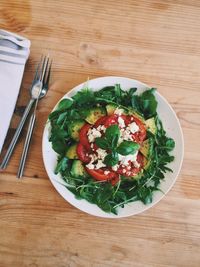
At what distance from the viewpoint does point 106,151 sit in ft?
3.16

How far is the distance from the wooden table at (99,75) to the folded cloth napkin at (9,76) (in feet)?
0.15

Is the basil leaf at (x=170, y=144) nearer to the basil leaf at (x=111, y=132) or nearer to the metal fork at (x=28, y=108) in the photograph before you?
the basil leaf at (x=111, y=132)

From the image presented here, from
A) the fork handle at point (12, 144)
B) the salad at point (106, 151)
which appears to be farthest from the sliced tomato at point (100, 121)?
the fork handle at point (12, 144)

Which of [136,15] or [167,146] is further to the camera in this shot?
[136,15]

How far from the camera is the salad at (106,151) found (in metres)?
0.98

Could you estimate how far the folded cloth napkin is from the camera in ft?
3.39

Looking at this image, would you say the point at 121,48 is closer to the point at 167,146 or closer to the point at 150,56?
the point at 150,56

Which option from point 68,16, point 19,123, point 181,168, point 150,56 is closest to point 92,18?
point 68,16

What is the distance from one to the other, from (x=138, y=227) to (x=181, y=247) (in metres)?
0.13

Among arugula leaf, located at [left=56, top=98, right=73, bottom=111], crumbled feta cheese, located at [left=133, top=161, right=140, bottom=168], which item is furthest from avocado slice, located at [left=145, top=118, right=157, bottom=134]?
arugula leaf, located at [left=56, top=98, right=73, bottom=111]

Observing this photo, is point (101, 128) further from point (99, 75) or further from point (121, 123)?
Result: point (99, 75)

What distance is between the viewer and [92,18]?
1115 millimetres

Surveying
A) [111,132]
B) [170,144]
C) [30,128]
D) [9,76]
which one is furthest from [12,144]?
[170,144]

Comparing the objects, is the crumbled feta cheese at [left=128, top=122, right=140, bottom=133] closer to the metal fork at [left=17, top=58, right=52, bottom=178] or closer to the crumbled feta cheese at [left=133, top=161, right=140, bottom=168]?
the crumbled feta cheese at [left=133, top=161, right=140, bottom=168]
